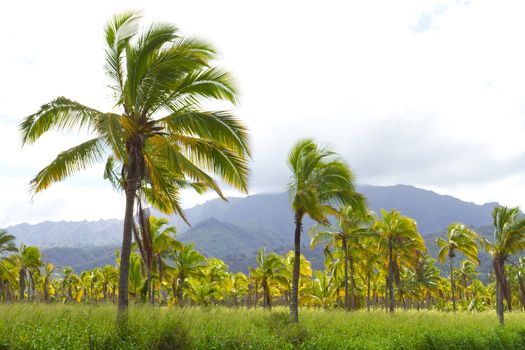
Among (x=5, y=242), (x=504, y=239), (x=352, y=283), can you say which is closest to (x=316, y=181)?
(x=504, y=239)

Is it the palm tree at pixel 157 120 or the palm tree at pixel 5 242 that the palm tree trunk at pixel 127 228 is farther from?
the palm tree at pixel 5 242

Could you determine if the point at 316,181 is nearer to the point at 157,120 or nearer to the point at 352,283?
the point at 157,120

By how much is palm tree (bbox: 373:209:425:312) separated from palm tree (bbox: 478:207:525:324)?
6.19 meters

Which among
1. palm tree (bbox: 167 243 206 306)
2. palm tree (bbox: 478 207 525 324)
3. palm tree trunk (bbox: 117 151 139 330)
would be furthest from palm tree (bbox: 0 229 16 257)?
palm tree (bbox: 478 207 525 324)

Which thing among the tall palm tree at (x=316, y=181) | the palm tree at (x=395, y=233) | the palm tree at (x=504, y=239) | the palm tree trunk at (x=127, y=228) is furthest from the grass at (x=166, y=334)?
the palm tree at (x=395, y=233)

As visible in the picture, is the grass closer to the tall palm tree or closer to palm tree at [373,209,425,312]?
the tall palm tree

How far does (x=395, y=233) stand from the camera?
32.2 meters

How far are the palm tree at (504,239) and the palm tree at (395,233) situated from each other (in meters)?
6.19

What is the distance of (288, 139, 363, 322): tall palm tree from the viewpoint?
66.7 ft

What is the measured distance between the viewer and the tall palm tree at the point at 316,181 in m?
20.3

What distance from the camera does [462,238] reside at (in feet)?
129

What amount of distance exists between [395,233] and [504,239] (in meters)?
7.68

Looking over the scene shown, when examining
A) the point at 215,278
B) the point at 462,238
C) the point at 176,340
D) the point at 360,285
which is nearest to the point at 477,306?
the point at 360,285

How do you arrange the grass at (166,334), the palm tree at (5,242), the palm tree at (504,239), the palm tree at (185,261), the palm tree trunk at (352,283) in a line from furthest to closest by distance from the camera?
the palm tree at (185,261)
the palm tree at (5,242)
the palm tree trunk at (352,283)
the palm tree at (504,239)
the grass at (166,334)
